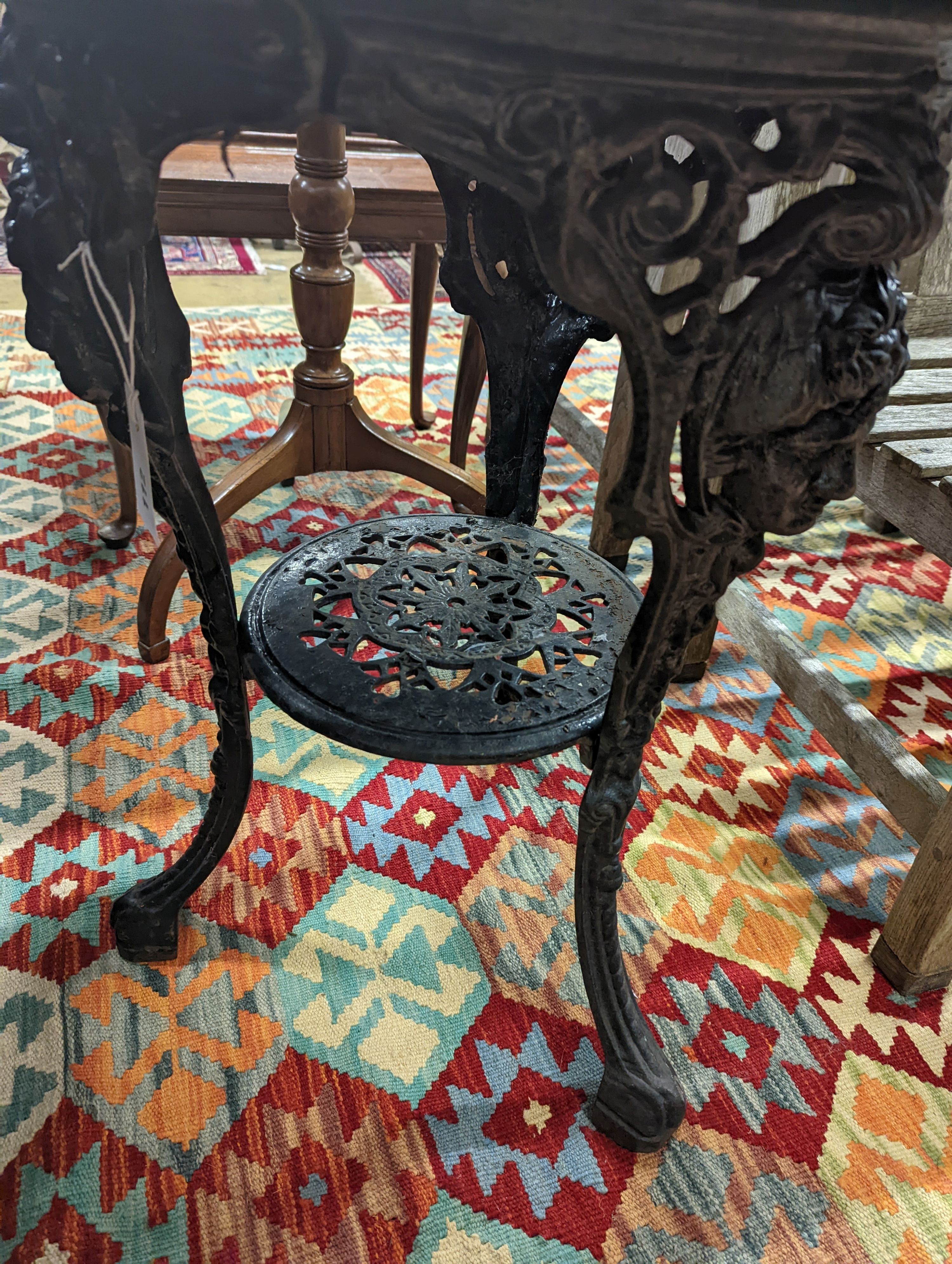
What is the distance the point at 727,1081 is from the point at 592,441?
4.00 feet

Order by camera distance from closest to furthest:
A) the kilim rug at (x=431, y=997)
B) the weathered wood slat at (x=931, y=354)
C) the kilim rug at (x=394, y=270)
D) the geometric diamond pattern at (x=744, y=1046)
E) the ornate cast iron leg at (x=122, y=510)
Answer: the kilim rug at (x=431, y=997) < the geometric diamond pattern at (x=744, y=1046) < the weathered wood slat at (x=931, y=354) < the ornate cast iron leg at (x=122, y=510) < the kilim rug at (x=394, y=270)

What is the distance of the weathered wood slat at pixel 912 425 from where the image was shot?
1.12 m

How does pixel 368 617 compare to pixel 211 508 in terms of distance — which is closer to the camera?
pixel 211 508

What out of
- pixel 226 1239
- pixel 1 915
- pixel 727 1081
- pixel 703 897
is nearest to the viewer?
pixel 226 1239

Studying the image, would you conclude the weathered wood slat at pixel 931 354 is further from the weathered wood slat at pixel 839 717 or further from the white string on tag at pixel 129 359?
the white string on tag at pixel 129 359

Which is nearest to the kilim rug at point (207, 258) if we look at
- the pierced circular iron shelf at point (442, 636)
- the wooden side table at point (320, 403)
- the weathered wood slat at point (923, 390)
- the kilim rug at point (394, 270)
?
the kilim rug at point (394, 270)

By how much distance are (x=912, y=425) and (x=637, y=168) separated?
2.46 ft

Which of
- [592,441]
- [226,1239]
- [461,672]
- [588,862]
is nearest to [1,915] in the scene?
[226,1239]

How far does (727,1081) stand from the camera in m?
1.00

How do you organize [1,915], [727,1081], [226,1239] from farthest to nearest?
[1,915] < [727,1081] < [226,1239]

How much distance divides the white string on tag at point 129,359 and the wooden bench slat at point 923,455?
86cm

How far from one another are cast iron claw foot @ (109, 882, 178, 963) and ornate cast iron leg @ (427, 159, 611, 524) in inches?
29.1

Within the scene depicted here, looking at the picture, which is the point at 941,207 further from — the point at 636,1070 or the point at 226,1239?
the point at 226,1239

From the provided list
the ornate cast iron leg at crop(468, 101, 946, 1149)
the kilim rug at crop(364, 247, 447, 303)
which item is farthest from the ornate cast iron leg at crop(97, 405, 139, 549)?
the kilim rug at crop(364, 247, 447, 303)
